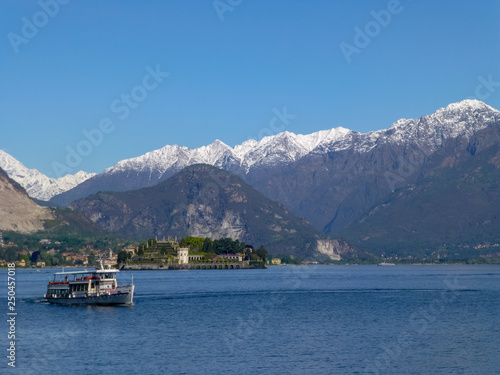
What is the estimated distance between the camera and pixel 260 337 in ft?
366

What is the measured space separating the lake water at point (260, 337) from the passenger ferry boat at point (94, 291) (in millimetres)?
2959

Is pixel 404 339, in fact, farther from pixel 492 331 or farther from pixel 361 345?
pixel 492 331

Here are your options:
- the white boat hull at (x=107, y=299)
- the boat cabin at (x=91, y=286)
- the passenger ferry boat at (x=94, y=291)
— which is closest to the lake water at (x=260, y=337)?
the white boat hull at (x=107, y=299)

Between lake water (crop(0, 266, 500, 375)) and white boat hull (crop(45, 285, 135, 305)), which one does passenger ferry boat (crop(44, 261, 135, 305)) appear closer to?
white boat hull (crop(45, 285, 135, 305))

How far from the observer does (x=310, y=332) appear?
116 meters

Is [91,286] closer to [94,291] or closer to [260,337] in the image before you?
[94,291]

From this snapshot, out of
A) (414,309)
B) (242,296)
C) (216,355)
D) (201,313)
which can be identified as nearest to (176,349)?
(216,355)

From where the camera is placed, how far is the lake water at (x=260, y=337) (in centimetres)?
9088

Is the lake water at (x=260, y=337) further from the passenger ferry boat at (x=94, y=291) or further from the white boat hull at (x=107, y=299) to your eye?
the passenger ferry boat at (x=94, y=291)

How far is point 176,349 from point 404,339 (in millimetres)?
29541

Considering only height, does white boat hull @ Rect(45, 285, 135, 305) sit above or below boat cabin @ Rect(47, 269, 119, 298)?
below

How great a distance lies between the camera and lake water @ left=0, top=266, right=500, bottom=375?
298 ft

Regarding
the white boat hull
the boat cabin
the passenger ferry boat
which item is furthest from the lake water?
the boat cabin

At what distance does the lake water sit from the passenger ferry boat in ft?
9.71
